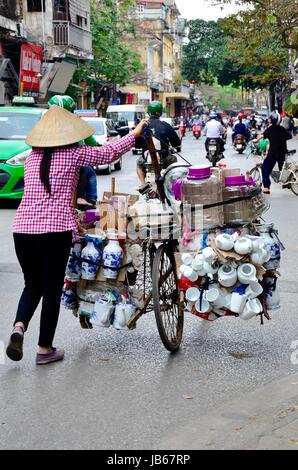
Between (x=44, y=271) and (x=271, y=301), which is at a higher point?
(x=44, y=271)

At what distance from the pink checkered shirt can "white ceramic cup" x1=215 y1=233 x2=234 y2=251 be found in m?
0.88

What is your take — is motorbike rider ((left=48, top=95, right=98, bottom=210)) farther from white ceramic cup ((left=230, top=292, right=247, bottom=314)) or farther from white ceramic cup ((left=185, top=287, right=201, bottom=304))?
white ceramic cup ((left=230, top=292, right=247, bottom=314))

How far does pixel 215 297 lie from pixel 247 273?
27 centimetres

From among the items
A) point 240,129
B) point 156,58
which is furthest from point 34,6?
point 156,58

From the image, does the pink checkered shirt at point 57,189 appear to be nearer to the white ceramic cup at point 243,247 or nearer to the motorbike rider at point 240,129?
the white ceramic cup at point 243,247

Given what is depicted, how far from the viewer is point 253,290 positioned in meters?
6.02

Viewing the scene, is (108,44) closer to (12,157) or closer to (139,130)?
(12,157)

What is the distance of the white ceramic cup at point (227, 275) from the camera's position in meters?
5.95

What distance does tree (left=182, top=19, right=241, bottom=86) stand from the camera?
77.1m

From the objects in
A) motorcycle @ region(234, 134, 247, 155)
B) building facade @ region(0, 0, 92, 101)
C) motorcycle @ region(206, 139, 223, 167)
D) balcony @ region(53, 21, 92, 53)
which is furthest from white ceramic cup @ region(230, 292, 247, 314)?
balcony @ region(53, 21, 92, 53)

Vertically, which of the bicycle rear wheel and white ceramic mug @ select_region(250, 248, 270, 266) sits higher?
white ceramic mug @ select_region(250, 248, 270, 266)

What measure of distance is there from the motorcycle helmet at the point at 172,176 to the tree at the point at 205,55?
7078 cm

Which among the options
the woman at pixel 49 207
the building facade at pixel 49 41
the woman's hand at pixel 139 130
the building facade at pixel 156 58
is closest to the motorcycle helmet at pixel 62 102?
the woman at pixel 49 207

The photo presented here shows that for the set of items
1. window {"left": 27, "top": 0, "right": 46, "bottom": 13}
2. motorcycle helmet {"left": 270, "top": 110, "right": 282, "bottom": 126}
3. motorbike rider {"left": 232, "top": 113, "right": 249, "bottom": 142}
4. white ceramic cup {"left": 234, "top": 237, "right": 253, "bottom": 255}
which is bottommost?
motorbike rider {"left": 232, "top": 113, "right": 249, "bottom": 142}
